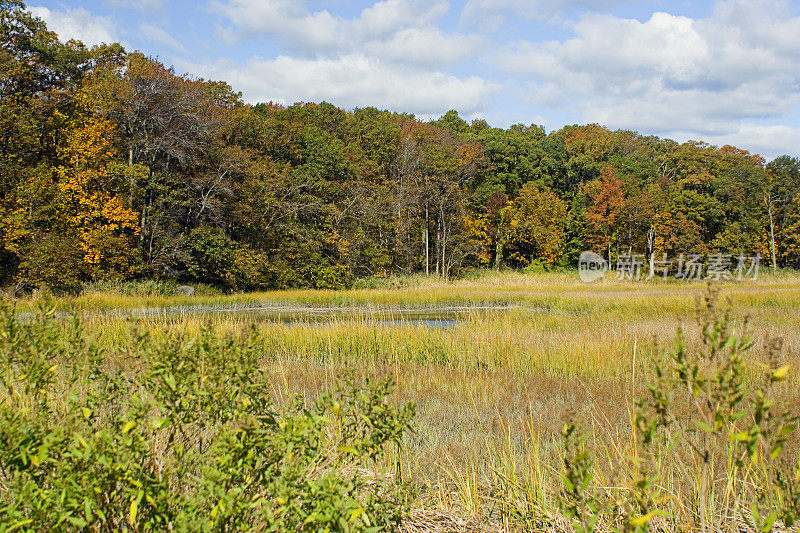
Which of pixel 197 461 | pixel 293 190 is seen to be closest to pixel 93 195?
pixel 293 190

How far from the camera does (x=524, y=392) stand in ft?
22.5

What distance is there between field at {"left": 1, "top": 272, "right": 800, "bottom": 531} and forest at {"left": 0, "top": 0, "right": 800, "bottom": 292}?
6.47m

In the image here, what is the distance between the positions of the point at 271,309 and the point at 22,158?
10.8m

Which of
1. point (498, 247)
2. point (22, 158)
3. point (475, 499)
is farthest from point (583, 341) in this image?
point (498, 247)

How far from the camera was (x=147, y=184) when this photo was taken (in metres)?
23.8

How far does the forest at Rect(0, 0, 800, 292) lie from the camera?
21.8 metres

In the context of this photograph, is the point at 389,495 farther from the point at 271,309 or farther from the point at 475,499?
the point at 271,309
